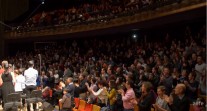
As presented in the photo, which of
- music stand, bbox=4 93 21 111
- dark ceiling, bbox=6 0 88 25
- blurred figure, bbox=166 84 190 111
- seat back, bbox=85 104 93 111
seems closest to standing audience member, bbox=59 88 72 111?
seat back, bbox=85 104 93 111

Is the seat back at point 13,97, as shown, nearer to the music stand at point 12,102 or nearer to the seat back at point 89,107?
the music stand at point 12,102

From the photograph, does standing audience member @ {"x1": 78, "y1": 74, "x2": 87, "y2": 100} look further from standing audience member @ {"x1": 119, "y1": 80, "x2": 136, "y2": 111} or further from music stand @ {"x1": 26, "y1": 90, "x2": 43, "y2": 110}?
standing audience member @ {"x1": 119, "y1": 80, "x2": 136, "y2": 111}

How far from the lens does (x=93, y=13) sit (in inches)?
704

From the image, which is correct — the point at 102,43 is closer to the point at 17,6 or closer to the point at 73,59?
the point at 73,59

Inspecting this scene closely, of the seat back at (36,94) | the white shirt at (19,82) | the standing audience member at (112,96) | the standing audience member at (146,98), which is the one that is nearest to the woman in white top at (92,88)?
the standing audience member at (112,96)

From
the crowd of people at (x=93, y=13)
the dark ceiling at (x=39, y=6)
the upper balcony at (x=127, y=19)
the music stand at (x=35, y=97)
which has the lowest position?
the music stand at (x=35, y=97)

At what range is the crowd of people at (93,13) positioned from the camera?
13.7 m

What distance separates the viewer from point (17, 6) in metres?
25.2

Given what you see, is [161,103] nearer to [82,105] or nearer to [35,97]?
[82,105]

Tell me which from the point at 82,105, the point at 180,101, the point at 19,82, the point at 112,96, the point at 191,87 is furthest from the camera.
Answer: the point at 19,82

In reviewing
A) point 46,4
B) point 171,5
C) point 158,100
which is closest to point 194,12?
point 171,5

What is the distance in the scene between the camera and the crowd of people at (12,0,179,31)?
1374 cm

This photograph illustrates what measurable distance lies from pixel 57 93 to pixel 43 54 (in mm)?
11112

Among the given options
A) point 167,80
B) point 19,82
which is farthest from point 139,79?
point 19,82
